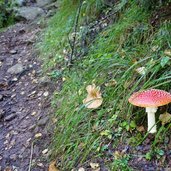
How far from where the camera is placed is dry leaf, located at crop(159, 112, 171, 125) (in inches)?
90.7

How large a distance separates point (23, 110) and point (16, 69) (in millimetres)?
1204

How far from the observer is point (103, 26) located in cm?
416

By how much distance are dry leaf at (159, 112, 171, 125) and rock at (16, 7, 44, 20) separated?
6101 mm

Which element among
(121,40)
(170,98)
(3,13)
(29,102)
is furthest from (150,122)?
(3,13)

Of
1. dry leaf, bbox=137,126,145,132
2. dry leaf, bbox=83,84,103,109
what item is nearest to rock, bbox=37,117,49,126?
dry leaf, bbox=83,84,103,109

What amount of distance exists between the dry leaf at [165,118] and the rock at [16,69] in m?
2.75

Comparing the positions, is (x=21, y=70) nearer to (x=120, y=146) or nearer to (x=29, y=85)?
(x=29, y=85)

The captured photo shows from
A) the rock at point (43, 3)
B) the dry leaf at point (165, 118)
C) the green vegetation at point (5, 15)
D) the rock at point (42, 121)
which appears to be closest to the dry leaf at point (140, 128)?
the dry leaf at point (165, 118)

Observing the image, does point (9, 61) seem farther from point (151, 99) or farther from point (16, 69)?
point (151, 99)

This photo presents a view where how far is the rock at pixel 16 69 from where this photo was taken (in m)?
4.65

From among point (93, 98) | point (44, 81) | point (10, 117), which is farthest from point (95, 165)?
point (44, 81)

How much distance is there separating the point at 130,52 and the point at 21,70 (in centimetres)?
202

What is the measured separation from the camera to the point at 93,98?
110 inches

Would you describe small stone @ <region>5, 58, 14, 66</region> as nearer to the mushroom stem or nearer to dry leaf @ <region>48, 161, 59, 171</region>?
dry leaf @ <region>48, 161, 59, 171</region>
